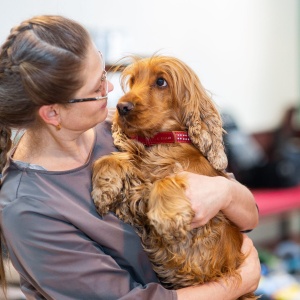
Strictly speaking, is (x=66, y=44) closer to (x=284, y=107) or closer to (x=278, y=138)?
(x=278, y=138)

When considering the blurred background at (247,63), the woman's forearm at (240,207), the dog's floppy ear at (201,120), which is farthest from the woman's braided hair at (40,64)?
the blurred background at (247,63)

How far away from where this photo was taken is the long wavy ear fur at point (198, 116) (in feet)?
5.62

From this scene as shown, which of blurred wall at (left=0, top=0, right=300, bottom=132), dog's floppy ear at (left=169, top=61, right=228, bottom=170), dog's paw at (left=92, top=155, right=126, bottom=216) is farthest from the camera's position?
blurred wall at (left=0, top=0, right=300, bottom=132)

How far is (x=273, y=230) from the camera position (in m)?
5.52

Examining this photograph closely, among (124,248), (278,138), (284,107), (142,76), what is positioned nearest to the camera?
(124,248)

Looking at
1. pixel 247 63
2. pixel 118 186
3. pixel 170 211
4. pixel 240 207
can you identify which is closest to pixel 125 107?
pixel 118 186

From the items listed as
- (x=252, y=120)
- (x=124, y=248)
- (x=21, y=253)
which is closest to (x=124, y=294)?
(x=124, y=248)

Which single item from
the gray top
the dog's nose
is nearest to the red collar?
the dog's nose

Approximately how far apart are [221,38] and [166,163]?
3657mm

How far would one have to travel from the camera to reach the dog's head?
67.0 inches

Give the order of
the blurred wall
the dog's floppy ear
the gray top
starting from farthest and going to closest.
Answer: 1. the blurred wall
2. the dog's floppy ear
3. the gray top

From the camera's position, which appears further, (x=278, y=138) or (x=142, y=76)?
(x=278, y=138)

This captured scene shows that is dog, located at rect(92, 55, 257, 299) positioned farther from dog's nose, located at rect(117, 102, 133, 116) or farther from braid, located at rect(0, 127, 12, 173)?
braid, located at rect(0, 127, 12, 173)

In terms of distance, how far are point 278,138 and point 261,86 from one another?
52cm
